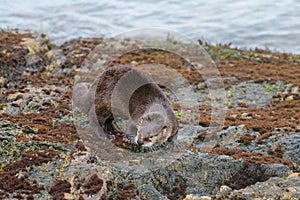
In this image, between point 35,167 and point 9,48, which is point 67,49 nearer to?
point 9,48

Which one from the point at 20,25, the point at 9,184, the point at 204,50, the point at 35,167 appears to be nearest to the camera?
the point at 9,184

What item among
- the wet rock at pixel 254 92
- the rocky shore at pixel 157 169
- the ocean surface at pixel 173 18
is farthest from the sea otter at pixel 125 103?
the ocean surface at pixel 173 18

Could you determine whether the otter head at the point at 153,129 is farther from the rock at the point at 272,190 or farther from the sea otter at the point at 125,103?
the rock at the point at 272,190

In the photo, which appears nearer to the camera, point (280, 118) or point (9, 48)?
point (280, 118)

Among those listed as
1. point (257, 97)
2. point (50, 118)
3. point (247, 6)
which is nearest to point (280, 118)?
point (257, 97)

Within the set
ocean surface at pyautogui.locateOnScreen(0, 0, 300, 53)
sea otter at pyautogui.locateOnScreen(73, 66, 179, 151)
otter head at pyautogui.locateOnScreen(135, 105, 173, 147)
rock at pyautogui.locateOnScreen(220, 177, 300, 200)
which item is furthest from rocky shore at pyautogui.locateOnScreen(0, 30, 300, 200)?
ocean surface at pyautogui.locateOnScreen(0, 0, 300, 53)

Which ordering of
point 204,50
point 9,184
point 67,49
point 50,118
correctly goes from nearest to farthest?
point 9,184 → point 50,118 → point 67,49 → point 204,50
